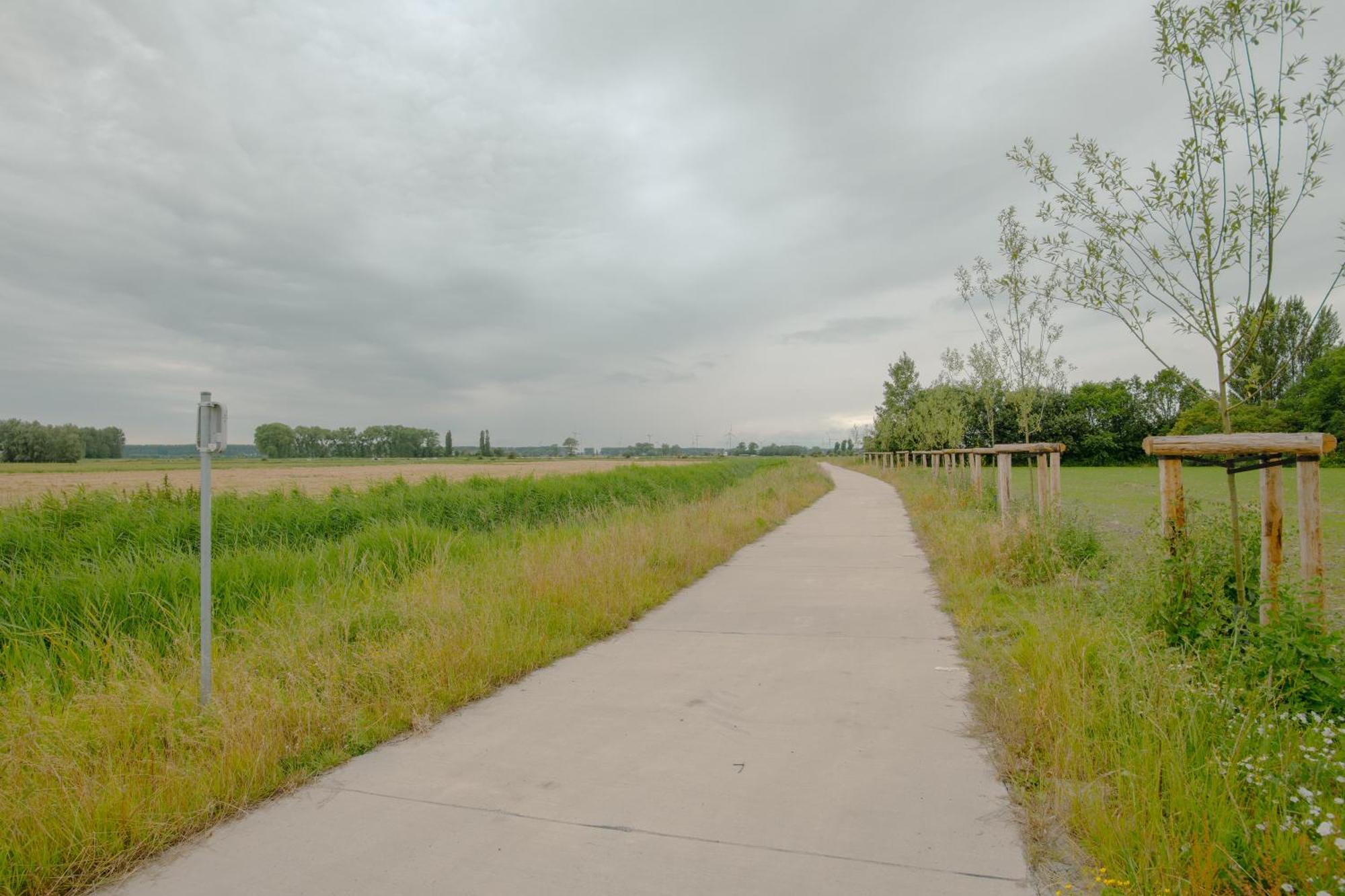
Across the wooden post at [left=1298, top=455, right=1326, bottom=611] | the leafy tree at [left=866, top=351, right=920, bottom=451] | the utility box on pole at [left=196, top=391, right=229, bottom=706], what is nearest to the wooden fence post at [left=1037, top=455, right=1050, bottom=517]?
the wooden post at [left=1298, top=455, right=1326, bottom=611]

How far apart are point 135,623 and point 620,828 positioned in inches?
228

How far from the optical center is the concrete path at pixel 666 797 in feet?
8.28

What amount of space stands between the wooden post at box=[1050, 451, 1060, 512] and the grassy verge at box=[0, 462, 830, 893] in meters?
4.56

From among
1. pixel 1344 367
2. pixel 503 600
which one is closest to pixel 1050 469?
pixel 503 600

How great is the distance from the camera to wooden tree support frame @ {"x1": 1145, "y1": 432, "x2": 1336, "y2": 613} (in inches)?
144

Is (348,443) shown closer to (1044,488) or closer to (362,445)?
(362,445)

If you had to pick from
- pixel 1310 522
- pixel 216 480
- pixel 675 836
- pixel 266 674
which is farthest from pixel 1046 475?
pixel 216 480

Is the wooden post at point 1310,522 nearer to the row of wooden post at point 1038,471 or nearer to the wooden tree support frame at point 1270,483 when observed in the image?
the wooden tree support frame at point 1270,483

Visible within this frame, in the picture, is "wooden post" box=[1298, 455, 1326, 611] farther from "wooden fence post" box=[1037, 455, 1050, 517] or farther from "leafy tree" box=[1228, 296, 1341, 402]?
"wooden fence post" box=[1037, 455, 1050, 517]

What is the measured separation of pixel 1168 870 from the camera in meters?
2.29

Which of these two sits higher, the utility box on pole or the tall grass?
the utility box on pole

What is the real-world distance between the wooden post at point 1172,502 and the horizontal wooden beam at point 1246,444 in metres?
0.09

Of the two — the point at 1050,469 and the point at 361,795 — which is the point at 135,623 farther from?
the point at 1050,469

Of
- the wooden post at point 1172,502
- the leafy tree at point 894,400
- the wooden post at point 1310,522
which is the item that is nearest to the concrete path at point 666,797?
the wooden post at point 1172,502
